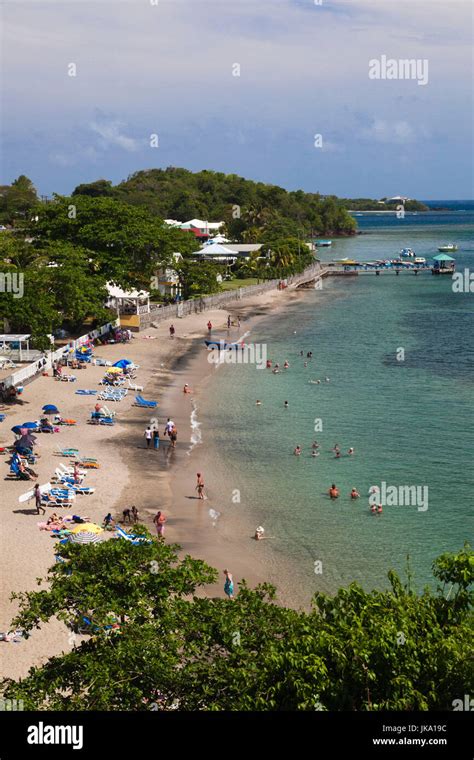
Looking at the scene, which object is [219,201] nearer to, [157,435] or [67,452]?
[157,435]

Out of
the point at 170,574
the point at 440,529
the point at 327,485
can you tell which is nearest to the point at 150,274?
the point at 327,485

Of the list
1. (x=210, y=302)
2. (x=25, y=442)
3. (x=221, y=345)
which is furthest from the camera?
(x=210, y=302)

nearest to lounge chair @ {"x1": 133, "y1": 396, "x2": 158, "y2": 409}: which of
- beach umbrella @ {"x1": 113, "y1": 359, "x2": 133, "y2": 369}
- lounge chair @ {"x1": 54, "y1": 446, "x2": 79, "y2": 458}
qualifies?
beach umbrella @ {"x1": 113, "y1": 359, "x2": 133, "y2": 369}

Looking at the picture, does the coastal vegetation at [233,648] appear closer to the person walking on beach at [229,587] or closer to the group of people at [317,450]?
the person walking on beach at [229,587]

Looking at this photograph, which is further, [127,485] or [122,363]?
[122,363]

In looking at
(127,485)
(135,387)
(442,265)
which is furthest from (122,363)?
(442,265)

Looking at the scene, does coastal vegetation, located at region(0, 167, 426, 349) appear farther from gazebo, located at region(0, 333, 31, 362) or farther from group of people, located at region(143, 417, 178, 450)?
group of people, located at region(143, 417, 178, 450)
